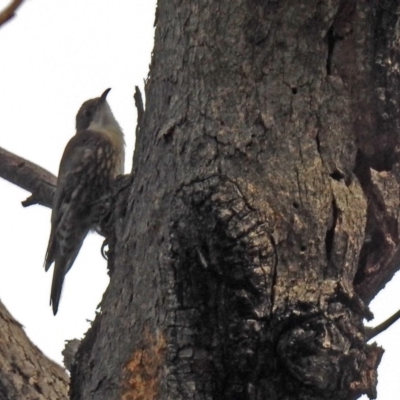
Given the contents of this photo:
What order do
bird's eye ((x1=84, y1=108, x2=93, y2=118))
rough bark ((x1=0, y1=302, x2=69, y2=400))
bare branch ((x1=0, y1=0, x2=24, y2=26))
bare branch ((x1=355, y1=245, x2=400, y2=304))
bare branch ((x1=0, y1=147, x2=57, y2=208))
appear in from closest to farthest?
bare branch ((x1=0, y1=0, x2=24, y2=26)), bare branch ((x1=355, y1=245, x2=400, y2=304)), rough bark ((x1=0, y1=302, x2=69, y2=400)), bare branch ((x1=0, y1=147, x2=57, y2=208)), bird's eye ((x1=84, y1=108, x2=93, y2=118))

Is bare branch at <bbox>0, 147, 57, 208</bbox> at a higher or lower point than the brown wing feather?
lower

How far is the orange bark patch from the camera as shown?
2660 mm

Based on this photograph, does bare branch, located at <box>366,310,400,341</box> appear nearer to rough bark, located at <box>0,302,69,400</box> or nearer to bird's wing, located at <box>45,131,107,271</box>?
rough bark, located at <box>0,302,69,400</box>

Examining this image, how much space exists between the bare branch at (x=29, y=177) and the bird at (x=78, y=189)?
0.44 m

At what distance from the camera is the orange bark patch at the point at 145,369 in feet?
8.73

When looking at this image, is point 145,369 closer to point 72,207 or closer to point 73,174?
point 72,207

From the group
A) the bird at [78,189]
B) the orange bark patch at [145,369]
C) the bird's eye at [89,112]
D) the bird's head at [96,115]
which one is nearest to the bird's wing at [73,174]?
the bird at [78,189]

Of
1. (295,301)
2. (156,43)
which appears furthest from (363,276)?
(156,43)

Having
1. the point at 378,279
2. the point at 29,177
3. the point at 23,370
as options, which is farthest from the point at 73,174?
the point at 378,279

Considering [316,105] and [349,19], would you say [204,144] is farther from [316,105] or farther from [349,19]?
[349,19]

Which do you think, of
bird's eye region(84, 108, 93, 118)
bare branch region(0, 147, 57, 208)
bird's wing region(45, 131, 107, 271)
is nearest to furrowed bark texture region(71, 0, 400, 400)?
bare branch region(0, 147, 57, 208)

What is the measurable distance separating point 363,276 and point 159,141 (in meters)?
0.84

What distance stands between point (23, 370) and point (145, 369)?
1.09 meters

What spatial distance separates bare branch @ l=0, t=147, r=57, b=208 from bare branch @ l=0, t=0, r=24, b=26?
2049mm
